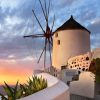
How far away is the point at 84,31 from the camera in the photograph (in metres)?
46.9

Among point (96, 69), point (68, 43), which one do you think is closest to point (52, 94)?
point (96, 69)

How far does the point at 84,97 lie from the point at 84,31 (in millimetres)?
28680

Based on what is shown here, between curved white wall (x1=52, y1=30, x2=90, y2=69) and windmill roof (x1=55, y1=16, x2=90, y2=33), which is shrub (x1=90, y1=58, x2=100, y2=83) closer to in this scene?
curved white wall (x1=52, y1=30, x2=90, y2=69)

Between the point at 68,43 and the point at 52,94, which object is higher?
the point at 68,43

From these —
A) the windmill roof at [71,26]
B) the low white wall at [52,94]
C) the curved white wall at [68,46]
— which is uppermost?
the windmill roof at [71,26]

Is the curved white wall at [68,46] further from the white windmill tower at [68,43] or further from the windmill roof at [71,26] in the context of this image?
the windmill roof at [71,26]

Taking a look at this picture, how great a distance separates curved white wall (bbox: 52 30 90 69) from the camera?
4469cm

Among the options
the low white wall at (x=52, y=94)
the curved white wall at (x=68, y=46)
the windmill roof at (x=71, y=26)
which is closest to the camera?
the low white wall at (x=52, y=94)

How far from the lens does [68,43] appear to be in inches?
1770

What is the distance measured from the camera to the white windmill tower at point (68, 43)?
147 feet

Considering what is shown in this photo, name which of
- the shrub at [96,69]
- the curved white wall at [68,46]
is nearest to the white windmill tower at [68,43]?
the curved white wall at [68,46]

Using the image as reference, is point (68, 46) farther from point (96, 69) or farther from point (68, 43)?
point (96, 69)

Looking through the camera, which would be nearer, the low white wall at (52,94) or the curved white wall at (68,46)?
the low white wall at (52,94)

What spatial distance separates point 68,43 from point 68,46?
366mm
